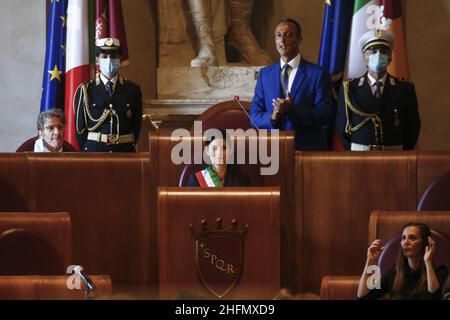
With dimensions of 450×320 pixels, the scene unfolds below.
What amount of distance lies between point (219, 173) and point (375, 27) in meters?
2.57

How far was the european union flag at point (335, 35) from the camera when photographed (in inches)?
317

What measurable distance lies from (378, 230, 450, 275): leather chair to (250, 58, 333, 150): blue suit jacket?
1.82 m

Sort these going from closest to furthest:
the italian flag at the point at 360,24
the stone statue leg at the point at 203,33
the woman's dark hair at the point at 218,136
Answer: the woman's dark hair at the point at 218,136 → the italian flag at the point at 360,24 → the stone statue leg at the point at 203,33

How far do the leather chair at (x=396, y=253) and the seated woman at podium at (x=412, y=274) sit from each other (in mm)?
51

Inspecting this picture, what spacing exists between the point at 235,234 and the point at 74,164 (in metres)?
1.17

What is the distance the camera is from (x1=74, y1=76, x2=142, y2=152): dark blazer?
6.89 m

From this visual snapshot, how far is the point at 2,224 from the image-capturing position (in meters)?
5.22

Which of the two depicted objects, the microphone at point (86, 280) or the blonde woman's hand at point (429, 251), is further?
the blonde woman's hand at point (429, 251)

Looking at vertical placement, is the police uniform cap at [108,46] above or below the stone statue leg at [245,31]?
below

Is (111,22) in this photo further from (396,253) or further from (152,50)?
(396,253)

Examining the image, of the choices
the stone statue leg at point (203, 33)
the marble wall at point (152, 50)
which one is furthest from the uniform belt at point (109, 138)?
the marble wall at point (152, 50)

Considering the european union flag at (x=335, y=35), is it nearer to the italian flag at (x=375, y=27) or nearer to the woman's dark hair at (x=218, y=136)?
the italian flag at (x=375, y=27)
